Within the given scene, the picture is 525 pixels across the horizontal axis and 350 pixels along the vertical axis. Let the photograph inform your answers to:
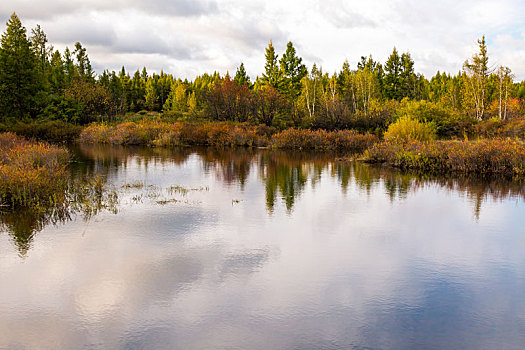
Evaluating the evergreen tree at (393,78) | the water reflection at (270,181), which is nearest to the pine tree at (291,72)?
the evergreen tree at (393,78)

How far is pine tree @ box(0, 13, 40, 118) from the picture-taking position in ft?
155

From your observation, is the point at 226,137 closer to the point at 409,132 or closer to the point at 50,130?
the point at 409,132

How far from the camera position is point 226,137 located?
133ft

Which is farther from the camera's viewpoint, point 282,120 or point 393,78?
point 393,78

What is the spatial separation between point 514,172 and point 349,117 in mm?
25185

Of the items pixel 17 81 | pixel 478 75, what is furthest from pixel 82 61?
pixel 478 75

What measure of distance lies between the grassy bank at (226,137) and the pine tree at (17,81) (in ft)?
33.8

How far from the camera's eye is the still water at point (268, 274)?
567cm

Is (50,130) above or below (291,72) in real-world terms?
below

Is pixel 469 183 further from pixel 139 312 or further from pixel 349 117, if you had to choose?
pixel 349 117

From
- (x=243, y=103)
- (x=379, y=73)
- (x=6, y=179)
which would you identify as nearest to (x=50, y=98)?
(x=243, y=103)

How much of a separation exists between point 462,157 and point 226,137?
23.7m

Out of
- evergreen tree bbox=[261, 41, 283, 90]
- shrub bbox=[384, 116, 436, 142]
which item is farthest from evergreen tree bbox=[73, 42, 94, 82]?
shrub bbox=[384, 116, 436, 142]

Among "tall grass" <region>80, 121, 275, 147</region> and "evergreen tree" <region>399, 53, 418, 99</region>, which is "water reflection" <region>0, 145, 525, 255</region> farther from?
"evergreen tree" <region>399, 53, 418, 99</region>
